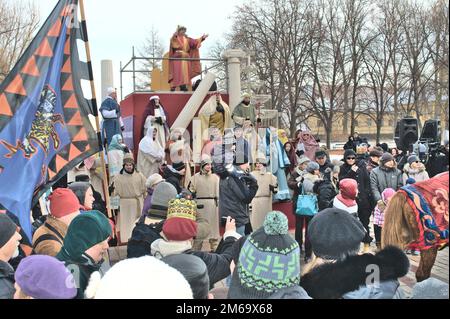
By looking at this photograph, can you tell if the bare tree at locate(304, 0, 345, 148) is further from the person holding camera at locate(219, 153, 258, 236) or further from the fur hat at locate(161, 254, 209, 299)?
the fur hat at locate(161, 254, 209, 299)

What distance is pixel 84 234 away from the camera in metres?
2.92

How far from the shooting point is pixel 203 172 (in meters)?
7.11

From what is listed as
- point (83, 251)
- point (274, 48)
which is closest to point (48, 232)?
point (83, 251)

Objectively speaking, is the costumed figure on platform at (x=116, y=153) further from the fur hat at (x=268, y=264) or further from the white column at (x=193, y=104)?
the fur hat at (x=268, y=264)

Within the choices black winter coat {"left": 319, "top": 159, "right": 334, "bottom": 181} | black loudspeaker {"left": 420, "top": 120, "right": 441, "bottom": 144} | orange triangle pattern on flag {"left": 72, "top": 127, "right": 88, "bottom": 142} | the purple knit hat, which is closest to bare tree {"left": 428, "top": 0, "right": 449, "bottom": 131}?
black loudspeaker {"left": 420, "top": 120, "right": 441, "bottom": 144}

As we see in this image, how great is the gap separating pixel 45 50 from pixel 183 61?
23.3 feet

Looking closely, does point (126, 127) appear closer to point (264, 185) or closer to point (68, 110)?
point (264, 185)

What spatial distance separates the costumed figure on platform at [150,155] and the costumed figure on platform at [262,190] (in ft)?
6.11

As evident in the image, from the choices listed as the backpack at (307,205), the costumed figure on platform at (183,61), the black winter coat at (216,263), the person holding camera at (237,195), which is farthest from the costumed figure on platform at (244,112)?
the black winter coat at (216,263)

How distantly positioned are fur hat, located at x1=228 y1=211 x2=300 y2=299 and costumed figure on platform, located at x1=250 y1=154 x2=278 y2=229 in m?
5.35

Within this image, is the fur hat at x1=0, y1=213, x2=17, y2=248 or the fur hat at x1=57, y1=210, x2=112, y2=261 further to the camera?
the fur hat at x1=0, y1=213, x2=17, y2=248

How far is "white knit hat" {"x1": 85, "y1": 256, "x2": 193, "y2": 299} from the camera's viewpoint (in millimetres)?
1929
